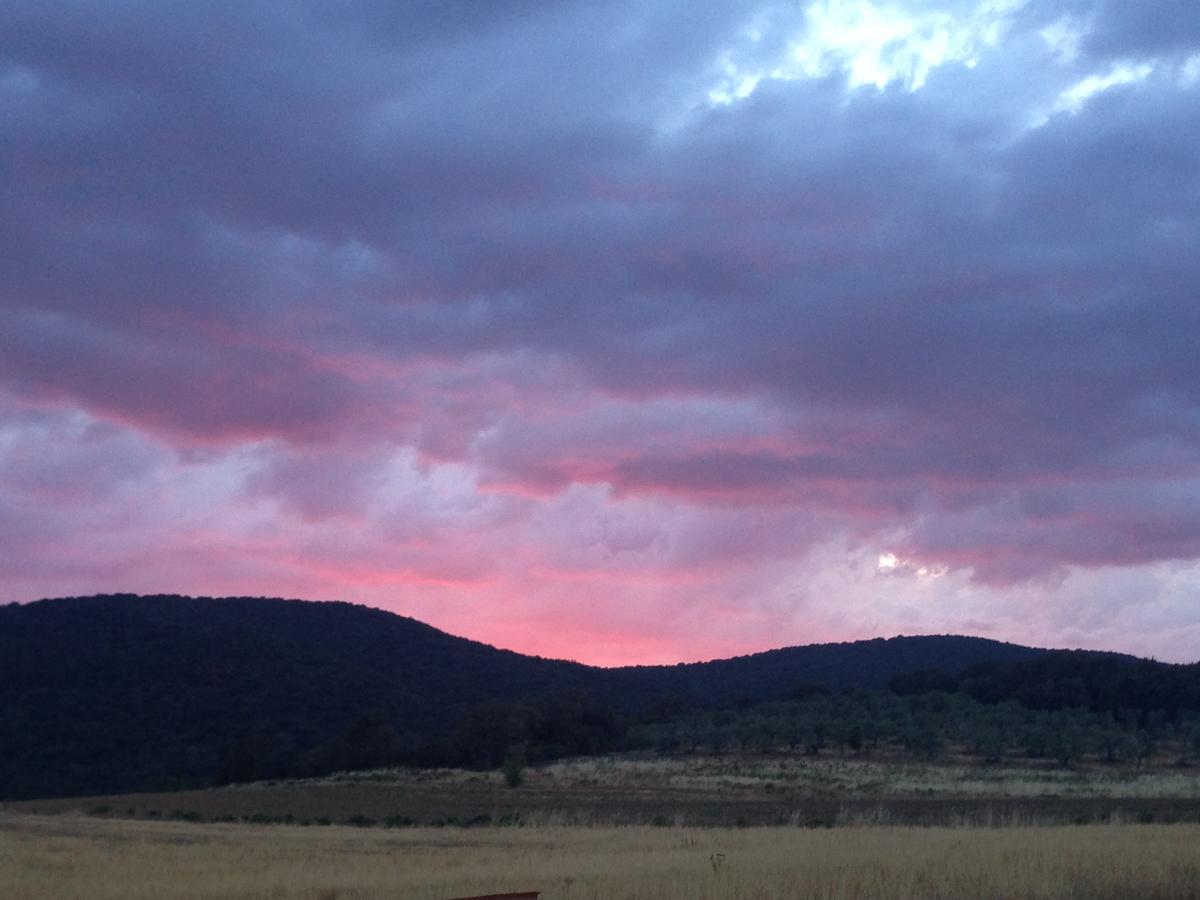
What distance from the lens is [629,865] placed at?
72.5ft

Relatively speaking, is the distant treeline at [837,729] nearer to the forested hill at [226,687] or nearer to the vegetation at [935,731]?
the vegetation at [935,731]

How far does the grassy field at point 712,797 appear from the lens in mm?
44000

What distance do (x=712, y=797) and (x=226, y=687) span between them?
65527 mm

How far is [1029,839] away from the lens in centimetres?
2497

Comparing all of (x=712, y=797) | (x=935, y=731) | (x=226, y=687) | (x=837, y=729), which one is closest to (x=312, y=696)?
(x=226, y=687)

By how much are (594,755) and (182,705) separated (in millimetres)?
34829

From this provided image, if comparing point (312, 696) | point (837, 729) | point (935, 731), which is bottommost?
point (935, 731)

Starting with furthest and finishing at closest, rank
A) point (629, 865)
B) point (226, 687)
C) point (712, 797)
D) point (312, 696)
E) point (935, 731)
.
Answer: point (312, 696)
point (226, 687)
point (935, 731)
point (712, 797)
point (629, 865)

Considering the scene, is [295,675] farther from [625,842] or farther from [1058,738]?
[625,842]

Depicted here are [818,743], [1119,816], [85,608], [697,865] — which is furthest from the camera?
[85,608]

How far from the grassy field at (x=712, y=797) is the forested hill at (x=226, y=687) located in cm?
2035

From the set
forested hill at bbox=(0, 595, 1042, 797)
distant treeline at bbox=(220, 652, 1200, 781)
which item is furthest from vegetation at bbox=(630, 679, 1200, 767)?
forested hill at bbox=(0, 595, 1042, 797)

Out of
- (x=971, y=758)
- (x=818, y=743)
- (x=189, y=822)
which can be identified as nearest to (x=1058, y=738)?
(x=971, y=758)

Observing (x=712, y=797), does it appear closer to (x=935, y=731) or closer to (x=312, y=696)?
(x=935, y=731)
